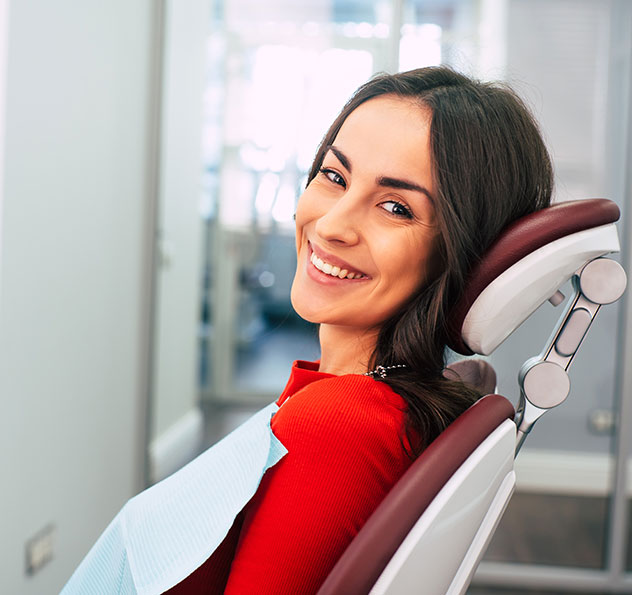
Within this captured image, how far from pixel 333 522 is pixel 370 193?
383mm

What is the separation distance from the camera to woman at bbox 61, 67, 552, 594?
658 millimetres

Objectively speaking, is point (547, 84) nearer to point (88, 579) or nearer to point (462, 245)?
point (462, 245)

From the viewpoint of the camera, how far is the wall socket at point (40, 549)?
181cm

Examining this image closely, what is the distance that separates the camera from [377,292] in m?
0.83

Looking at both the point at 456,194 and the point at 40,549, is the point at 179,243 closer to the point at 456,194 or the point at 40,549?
the point at 40,549

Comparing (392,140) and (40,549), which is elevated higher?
(392,140)

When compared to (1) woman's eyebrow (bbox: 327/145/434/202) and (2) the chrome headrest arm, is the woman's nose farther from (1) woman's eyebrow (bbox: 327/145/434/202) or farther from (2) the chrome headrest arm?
(2) the chrome headrest arm

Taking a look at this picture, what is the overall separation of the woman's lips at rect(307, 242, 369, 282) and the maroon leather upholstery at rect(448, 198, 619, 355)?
0.14 metres

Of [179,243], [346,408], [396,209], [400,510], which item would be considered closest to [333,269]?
[396,209]

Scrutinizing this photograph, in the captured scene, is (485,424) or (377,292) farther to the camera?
(377,292)

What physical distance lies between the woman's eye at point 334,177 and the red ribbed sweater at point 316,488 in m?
0.31

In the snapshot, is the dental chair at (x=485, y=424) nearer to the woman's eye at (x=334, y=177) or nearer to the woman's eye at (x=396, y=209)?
the woman's eye at (x=396, y=209)

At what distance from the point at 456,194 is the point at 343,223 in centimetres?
14

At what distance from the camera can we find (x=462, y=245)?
0.78m
